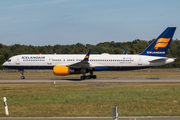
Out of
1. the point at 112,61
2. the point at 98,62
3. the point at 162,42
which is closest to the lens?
the point at 162,42

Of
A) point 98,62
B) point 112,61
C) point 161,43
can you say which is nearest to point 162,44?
point 161,43

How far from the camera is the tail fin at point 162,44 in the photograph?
37.9 m

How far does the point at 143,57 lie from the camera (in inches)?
1545

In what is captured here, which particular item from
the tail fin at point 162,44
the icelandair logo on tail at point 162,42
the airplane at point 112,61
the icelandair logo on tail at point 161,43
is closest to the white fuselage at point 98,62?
the airplane at point 112,61

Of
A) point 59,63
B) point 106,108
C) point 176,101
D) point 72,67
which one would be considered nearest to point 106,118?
point 106,108

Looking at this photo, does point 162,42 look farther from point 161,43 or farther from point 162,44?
point 162,44

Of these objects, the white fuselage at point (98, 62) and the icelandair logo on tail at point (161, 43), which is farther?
the white fuselage at point (98, 62)

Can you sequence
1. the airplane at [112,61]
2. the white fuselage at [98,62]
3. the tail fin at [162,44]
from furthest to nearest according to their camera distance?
the white fuselage at [98,62] < the airplane at [112,61] < the tail fin at [162,44]

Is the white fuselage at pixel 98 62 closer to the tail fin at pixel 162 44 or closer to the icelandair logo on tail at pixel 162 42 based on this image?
the tail fin at pixel 162 44

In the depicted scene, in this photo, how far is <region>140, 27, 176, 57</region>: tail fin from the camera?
37.9 meters

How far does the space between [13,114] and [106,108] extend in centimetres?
561

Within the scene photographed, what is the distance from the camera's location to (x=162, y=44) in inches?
1513

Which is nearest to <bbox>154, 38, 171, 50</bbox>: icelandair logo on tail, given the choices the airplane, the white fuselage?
the airplane

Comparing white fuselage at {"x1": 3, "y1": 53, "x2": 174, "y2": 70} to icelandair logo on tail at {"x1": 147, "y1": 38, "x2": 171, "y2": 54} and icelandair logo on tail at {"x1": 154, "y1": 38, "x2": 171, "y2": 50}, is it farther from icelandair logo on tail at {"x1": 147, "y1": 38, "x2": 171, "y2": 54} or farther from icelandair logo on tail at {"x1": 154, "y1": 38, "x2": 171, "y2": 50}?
icelandair logo on tail at {"x1": 154, "y1": 38, "x2": 171, "y2": 50}
